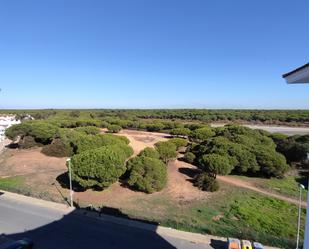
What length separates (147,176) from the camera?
89.6 ft

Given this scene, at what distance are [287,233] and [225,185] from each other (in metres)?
10.6

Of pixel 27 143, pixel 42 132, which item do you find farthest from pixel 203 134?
pixel 27 143

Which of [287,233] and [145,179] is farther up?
[145,179]

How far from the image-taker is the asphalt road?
16.9m

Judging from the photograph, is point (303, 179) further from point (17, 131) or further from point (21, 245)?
point (17, 131)

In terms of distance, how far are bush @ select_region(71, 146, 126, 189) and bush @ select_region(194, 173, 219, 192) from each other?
8225 mm

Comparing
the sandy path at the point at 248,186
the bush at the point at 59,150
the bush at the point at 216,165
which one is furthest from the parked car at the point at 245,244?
the bush at the point at 59,150

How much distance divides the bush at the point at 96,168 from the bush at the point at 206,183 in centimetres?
822

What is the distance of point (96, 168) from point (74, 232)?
27.3 ft

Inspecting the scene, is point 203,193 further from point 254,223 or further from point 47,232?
point 47,232

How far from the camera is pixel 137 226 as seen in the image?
19.6m

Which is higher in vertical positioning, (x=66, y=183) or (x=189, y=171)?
(x=66, y=183)

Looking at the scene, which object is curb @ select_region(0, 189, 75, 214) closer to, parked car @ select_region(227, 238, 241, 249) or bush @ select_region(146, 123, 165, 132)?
parked car @ select_region(227, 238, 241, 249)

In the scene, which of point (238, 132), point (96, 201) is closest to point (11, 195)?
point (96, 201)
